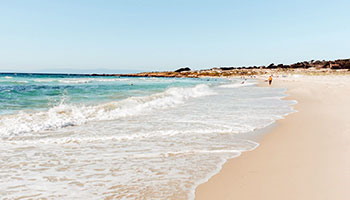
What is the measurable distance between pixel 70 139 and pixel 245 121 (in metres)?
5.31

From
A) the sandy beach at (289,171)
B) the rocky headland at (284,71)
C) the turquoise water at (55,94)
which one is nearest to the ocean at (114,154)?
the sandy beach at (289,171)

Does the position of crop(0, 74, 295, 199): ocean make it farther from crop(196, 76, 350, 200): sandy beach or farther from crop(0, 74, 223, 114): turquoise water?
crop(0, 74, 223, 114): turquoise water

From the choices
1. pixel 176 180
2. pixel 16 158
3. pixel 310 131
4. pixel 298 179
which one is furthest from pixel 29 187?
pixel 310 131

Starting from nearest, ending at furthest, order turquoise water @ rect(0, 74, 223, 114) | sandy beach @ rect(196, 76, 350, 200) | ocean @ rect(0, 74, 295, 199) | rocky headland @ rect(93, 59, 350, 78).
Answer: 1. sandy beach @ rect(196, 76, 350, 200)
2. ocean @ rect(0, 74, 295, 199)
3. turquoise water @ rect(0, 74, 223, 114)
4. rocky headland @ rect(93, 59, 350, 78)

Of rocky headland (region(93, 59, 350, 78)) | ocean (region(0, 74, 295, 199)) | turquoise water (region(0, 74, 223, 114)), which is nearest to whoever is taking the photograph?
ocean (region(0, 74, 295, 199))

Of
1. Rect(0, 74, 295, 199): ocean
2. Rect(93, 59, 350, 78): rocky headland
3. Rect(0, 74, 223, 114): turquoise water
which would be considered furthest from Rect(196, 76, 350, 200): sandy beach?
Rect(93, 59, 350, 78): rocky headland

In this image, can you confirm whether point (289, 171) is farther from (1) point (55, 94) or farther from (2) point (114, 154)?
(1) point (55, 94)

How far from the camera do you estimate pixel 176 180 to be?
139 inches

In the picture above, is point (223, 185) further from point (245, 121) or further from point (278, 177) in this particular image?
point (245, 121)

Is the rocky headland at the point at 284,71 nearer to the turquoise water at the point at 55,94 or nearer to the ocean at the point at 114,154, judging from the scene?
the turquoise water at the point at 55,94

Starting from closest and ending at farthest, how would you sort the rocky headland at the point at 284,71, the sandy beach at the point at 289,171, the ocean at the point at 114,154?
1. the sandy beach at the point at 289,171
2. the ocean at the point at 114,154
3. the rocky headland at the point at 284,71

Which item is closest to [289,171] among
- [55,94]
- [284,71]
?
[55,94]

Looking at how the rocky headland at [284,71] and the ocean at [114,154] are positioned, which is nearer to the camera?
the ocean at [114,154]

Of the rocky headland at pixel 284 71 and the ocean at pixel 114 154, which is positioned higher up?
the rocky headland at pixel 284 71
